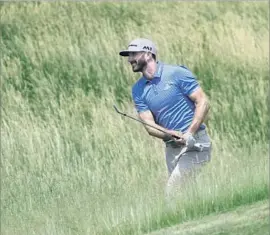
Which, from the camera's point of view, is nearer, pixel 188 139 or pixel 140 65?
pixel 188 139

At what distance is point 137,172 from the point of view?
13.8 meters

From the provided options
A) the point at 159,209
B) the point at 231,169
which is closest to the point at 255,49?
the point at 231,169

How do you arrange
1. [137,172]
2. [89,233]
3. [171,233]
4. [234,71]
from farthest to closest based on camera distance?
1. [234,71]
2. [137,172]
3. [89,233]
4. [171,233]

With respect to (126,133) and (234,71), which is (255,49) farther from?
(126,133)

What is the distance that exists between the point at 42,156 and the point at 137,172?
1552mm

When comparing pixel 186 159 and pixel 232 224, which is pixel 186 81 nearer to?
pixel 186 159

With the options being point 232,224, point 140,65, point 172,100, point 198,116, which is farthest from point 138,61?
point 232,224

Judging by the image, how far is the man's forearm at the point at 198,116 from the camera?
A: 11031 millimetres

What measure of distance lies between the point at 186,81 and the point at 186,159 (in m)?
0.67

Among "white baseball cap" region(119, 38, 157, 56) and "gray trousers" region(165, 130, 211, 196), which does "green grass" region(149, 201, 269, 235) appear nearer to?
"gray trousers" region(165, 130, 211, 196)

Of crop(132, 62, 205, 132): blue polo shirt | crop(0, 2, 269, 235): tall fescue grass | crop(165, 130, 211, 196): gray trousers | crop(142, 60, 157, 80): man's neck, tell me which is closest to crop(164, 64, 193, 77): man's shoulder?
crop(132, 62, 205, 132): blue polo shirt

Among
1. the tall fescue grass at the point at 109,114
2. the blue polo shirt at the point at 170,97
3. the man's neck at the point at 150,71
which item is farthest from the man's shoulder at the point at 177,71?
the tall fescue grass at the point at 109,114

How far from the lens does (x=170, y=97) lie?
1130 cm

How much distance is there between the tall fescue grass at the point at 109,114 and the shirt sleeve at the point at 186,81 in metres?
0.72
